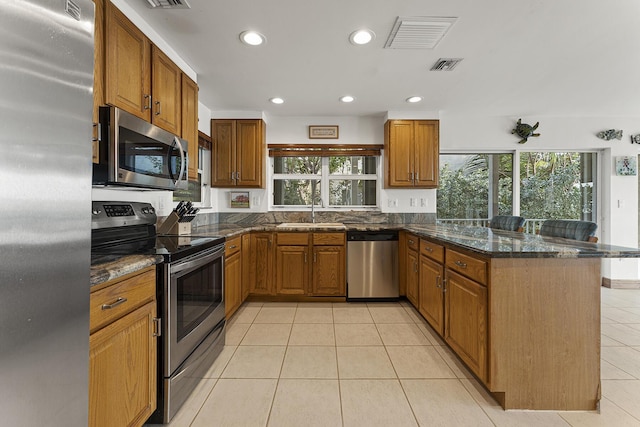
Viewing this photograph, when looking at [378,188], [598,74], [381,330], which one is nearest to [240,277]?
[381,330]

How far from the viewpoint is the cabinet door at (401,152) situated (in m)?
3.66

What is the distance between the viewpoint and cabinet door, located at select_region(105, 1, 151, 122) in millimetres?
1562

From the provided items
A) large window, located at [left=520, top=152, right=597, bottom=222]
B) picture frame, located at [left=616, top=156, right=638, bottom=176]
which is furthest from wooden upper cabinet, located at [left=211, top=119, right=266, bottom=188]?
picture frame, located at [left=616, top=156, right=638, bottom=176]

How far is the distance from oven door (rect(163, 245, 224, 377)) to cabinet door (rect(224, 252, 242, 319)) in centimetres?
37

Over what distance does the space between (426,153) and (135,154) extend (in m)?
3.20

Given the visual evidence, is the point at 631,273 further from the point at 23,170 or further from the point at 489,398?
the point at 23,170

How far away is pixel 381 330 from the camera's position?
257 cm

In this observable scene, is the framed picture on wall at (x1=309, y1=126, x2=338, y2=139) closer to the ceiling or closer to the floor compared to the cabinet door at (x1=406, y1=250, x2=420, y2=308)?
closer to the ceiling

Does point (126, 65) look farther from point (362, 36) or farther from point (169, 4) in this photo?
point (362, 36)

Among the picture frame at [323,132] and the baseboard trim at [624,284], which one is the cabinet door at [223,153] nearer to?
the picture frame at [323,132]

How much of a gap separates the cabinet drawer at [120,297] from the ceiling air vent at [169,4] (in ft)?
5.18

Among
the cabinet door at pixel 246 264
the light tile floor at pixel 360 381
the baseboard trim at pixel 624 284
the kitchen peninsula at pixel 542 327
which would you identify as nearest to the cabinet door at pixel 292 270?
the cabinet door at pixel 246 264

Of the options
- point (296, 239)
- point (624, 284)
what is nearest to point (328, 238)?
point (296, 239)

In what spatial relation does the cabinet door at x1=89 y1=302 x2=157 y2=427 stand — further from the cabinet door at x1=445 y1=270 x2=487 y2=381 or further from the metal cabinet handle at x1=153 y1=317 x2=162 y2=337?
the cabinet door at x1=445 y1=270 x2=487 y2=381
